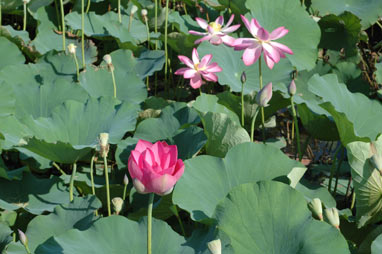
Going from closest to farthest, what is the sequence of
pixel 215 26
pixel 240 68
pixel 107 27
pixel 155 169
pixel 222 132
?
pixel 155 169 < pixel 222 132 < pixel 215 26 < pixel 240 68 < pixel 107 27

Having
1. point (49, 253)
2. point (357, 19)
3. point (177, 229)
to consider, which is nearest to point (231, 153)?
point (177, 229)

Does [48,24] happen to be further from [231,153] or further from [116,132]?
[231,153]

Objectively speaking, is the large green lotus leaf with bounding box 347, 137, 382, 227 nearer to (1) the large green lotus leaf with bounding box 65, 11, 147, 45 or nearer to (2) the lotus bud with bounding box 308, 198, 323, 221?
(2) the lotus bud with bounding box 308, 198, 323, 221

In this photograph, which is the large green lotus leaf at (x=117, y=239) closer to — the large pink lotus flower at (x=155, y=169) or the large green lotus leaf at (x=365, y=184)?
the large pink lotus flower at (x=155, y=169)

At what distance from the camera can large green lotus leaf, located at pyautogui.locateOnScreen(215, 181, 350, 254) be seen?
118 cm

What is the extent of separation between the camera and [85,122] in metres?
1.75

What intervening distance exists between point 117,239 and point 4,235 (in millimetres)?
351

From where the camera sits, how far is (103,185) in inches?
63.8

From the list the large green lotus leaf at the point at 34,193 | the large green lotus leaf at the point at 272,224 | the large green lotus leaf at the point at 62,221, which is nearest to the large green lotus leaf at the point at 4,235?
the large green lotus leaf at the point at 62,221

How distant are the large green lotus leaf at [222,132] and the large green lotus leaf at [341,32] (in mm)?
1207

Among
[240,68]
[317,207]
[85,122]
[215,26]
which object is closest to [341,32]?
[240,68]

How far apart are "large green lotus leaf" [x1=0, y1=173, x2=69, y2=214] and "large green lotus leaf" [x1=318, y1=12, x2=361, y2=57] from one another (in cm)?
156

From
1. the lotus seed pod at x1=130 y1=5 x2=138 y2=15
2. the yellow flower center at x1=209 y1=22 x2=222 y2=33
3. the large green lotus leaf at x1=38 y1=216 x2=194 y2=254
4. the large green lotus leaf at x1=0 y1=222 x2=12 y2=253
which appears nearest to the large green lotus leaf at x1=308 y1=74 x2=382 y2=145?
the yellow flower center at x1=209 y1=22 x2=222 y2=33

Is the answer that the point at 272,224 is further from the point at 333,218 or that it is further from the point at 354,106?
the point at 354,106
